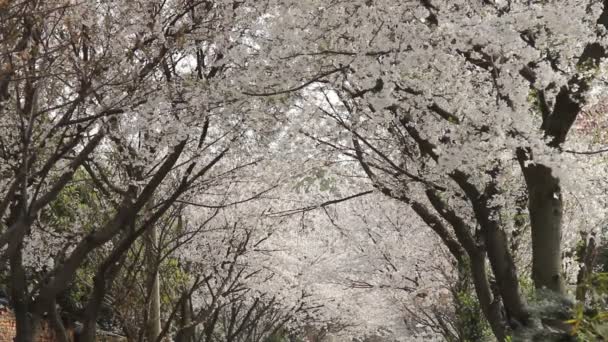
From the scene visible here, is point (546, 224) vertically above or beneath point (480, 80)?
beneath

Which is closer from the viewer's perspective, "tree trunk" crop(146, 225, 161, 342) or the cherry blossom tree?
the cherry blossom tree

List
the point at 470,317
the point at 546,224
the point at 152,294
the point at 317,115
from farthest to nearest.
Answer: the point at 470,317, the point at 152,294, the point at 317,115, the point at 546,224

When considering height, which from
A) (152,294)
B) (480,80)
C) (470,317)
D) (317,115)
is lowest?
(152,294)

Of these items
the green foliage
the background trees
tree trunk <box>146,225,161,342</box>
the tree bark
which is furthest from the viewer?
the green foliage

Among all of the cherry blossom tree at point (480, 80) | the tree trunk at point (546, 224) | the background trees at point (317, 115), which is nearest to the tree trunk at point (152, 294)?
the background trees at point (317, 115)

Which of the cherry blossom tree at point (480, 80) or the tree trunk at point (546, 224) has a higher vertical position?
the cherry blossom tree at point (480, 80)

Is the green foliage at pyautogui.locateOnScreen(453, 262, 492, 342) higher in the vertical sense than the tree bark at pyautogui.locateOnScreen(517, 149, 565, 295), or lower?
higher

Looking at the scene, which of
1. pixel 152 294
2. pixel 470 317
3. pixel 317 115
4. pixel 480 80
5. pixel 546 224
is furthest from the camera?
pixel 470 317

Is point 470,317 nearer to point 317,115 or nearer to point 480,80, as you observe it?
point 317,115

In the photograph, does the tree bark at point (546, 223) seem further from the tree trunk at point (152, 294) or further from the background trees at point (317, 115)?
the tree trunk at point (152, 294)

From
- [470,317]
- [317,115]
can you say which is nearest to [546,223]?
[317,115]

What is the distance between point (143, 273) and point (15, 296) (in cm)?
577

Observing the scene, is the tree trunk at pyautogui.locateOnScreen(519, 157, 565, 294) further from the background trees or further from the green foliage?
the green foliage

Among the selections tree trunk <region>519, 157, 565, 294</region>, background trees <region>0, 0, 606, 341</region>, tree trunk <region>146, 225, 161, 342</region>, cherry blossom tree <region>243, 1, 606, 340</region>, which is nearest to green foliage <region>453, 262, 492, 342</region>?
background trees <region>0, 0, 606, 341</region>
